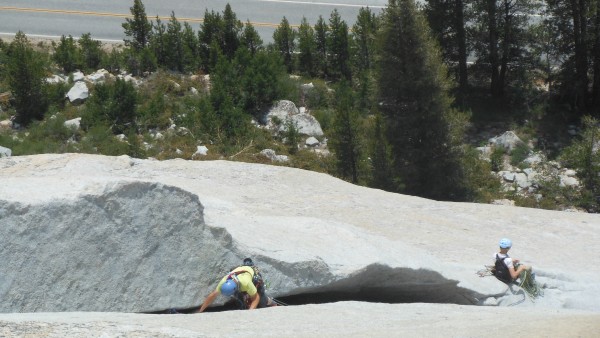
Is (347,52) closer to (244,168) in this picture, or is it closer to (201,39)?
(201,39)

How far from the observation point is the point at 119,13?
3256 cm

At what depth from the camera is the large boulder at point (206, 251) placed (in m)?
8.64

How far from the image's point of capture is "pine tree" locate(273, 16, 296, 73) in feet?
101

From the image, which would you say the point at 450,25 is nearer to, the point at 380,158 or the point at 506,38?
the point at 506,38

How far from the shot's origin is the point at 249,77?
26.9 meters

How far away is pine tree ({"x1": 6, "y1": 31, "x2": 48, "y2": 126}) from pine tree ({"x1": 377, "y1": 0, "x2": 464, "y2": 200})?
10.9 m

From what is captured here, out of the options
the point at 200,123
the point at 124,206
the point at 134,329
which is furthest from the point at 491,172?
the point at 134,329

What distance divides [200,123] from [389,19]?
691cm

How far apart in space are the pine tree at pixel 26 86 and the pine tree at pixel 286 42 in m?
9.18

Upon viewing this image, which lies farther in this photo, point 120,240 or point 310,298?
point 310,298

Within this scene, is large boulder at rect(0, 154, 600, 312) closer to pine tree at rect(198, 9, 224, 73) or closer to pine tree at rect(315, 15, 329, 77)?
pine tree at rect(198, 9, 224, 73)

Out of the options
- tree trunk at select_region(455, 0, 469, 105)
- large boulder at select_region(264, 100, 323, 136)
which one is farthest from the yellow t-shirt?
tree trunk at select_region(455, 0, 469, 105)

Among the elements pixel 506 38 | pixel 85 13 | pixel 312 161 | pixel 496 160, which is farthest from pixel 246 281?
pixel 85 13

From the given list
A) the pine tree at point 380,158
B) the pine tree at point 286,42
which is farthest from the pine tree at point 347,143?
the pine tree at point 286,42
